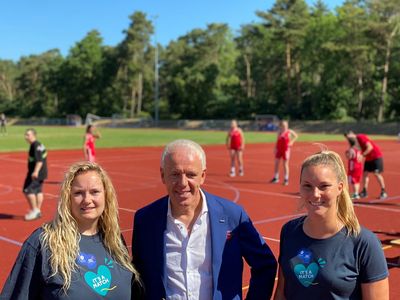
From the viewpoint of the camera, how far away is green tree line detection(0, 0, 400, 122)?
63.6 metres

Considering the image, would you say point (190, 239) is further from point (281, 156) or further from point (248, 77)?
point (248, 77)

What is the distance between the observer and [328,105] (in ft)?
224

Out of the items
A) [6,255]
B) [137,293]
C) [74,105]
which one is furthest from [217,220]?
[74,105]

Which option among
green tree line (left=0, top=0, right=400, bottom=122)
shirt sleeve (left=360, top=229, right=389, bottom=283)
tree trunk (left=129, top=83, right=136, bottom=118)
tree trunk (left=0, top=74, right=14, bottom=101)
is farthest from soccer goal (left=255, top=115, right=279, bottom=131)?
tree trunk (left=0, top=74, right=14, bottom=101)

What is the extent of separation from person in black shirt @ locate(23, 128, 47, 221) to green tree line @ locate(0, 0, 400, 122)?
56442 millimetres

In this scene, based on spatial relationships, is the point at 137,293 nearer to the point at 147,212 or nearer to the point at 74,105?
the point at 147,212

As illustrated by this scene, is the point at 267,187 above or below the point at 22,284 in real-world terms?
below

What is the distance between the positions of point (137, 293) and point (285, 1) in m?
76.4

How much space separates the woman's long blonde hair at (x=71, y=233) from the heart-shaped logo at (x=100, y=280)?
92 mm

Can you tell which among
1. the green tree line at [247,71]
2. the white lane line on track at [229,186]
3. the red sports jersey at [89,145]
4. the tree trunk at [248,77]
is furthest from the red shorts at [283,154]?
the tree trunk at [248,77]

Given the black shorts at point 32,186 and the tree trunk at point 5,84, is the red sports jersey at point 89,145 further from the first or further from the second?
the tree trunk at point 5,84

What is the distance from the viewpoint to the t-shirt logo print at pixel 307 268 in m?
2.66

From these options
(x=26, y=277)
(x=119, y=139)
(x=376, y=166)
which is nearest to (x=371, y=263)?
(x=26, y=277)

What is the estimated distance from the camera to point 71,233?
2.79 m
